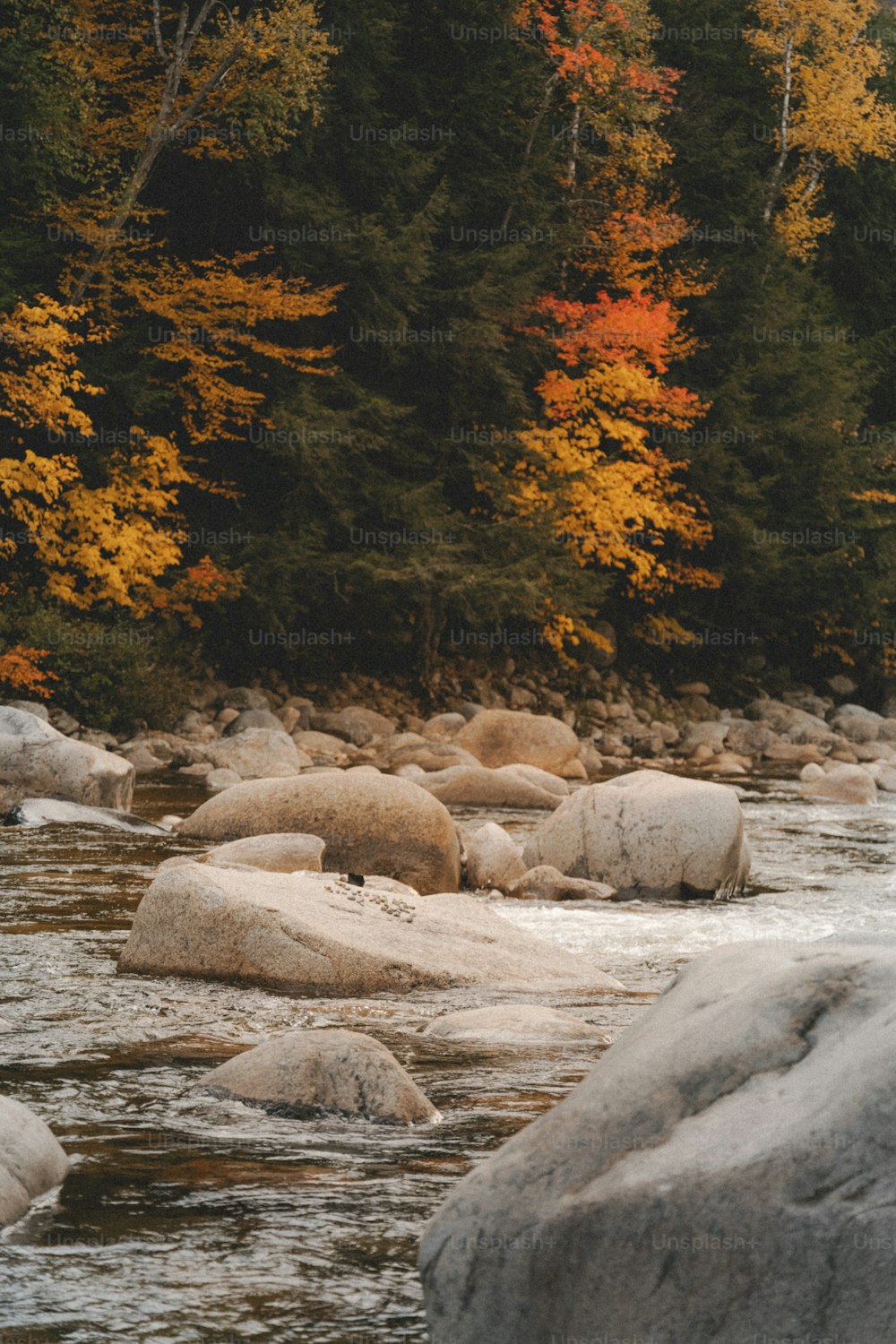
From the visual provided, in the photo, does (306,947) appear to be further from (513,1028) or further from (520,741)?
(520,741)

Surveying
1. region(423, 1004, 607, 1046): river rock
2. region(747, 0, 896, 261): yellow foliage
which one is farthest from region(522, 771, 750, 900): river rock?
region(747, 0, 896, 261): yellow foliage

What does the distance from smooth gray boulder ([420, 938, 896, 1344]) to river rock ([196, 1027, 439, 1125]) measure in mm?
1809

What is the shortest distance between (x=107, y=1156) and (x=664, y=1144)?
220cm

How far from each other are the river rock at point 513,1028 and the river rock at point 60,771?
7581 mm

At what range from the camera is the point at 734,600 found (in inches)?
1196

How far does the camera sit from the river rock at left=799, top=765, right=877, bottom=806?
17.8 m

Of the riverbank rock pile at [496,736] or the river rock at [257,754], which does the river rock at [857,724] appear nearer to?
the riverbank rock pile at [496,736]

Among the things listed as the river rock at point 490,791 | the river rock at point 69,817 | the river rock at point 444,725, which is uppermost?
the river rock at point 69,817

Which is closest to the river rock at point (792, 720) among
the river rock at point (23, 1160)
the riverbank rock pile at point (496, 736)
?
the riverbank rock pile at point (496, 736)

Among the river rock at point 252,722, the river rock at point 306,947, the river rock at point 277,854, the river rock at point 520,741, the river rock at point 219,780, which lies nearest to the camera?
the river rock at point 306,947

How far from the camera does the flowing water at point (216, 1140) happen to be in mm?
3938

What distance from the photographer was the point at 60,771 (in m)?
14.2

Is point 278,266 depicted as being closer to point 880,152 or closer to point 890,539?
point 890,539

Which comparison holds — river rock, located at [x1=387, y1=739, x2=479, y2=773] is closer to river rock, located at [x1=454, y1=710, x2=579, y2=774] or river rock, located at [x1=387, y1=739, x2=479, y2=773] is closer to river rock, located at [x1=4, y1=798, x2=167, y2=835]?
river rock, located at [x1=454, y1=710, x2=579, y2=774]
